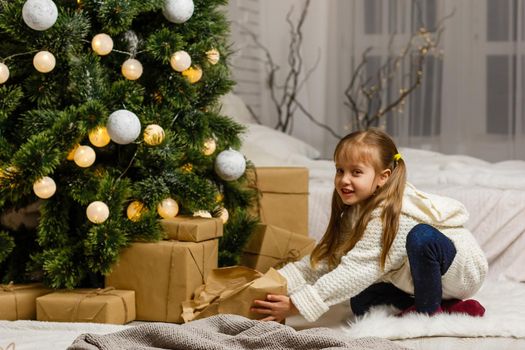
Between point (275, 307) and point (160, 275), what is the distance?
0.38 meters

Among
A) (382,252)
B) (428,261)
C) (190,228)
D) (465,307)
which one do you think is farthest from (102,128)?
(465,307)

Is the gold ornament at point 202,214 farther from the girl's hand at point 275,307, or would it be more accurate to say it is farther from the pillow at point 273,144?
the pillow at point 273,144

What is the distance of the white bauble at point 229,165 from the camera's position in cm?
266

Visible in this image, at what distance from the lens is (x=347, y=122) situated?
477cm

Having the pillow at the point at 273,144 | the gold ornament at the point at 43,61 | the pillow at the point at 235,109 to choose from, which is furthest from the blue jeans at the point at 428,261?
the pillow at the point at 235,109

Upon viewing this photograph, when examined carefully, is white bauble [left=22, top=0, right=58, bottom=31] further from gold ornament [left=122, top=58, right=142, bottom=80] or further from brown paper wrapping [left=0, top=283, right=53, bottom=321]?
brown paper wrapping [left=0, top=283, right=53, bottom=321]

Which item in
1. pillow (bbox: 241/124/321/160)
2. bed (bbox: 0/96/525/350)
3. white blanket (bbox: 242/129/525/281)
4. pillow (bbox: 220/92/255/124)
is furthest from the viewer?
pillow (bbox: 220/92/255/124)

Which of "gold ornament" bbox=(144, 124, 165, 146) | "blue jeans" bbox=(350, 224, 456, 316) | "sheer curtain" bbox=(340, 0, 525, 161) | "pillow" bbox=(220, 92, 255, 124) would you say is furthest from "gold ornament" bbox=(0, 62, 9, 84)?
"sheer curtain" bbox=(340, 0, 525, 161)

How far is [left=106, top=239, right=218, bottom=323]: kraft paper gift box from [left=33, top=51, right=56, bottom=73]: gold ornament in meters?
0.55

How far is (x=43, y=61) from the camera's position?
2.31m

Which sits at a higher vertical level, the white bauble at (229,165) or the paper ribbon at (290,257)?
the white bauble at (229,165)

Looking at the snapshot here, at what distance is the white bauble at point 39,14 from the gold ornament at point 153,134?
16.2 inches

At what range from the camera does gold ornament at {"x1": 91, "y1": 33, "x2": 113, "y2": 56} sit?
240 cm

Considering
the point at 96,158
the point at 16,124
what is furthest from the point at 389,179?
the point at 16,124
